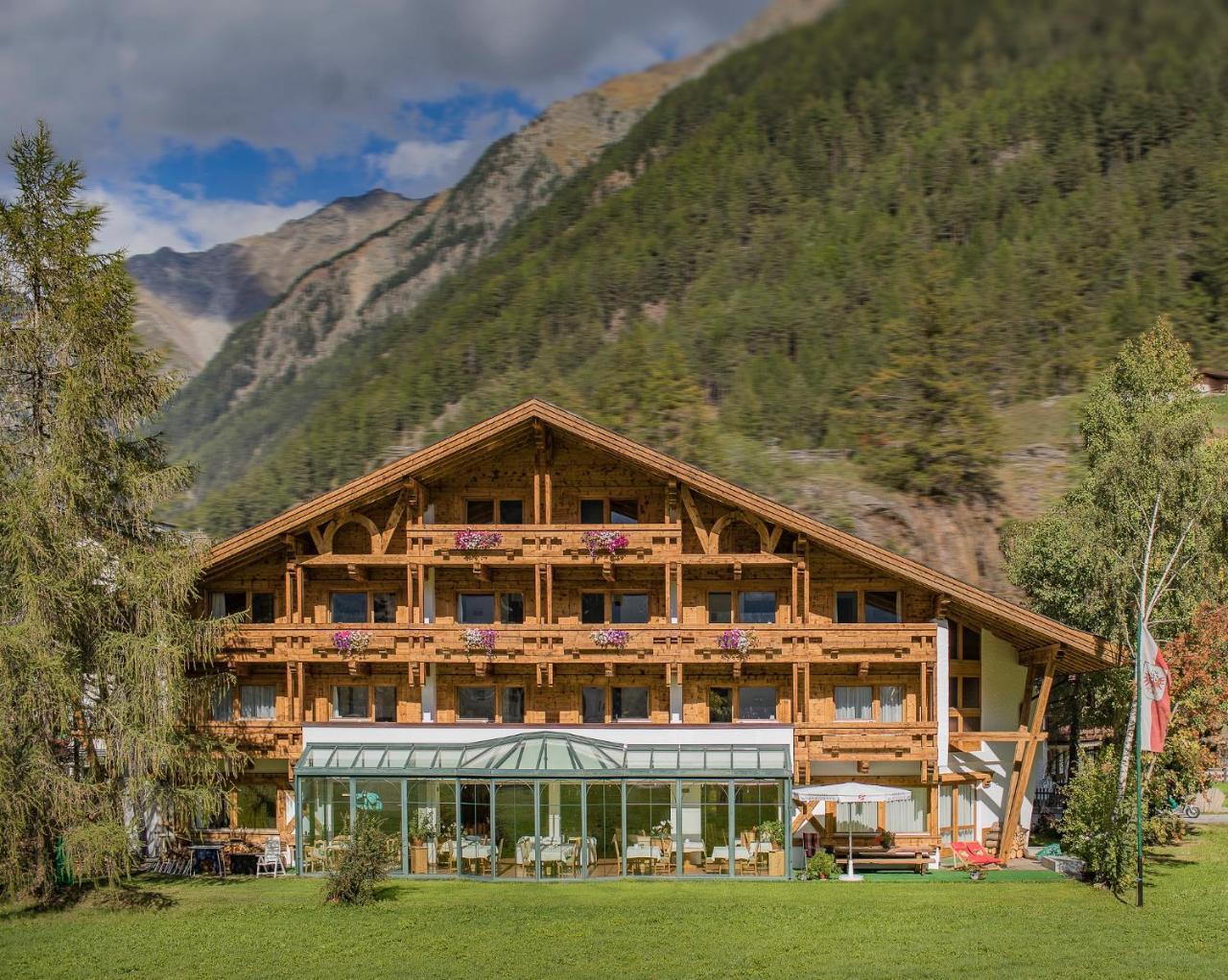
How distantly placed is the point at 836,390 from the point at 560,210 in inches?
1681

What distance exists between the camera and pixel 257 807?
105 feet

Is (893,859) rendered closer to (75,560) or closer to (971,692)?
(971,692)

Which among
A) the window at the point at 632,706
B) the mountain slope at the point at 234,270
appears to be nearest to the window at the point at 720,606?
the window at the point at 632,706

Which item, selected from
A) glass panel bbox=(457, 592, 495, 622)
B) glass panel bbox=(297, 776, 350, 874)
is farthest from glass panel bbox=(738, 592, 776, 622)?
glass panel bbox=(297, 776, 350, 874)

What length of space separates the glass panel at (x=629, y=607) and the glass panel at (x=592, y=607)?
23 cm

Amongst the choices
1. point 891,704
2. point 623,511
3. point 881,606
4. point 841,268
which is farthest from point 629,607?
point 841,268

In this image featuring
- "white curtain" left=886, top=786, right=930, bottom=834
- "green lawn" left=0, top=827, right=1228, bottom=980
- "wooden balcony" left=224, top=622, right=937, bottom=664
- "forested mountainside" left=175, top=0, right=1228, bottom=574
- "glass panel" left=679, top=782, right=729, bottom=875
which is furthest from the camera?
"forested mountainside" left=175, top=0, right=1228, bottom=574

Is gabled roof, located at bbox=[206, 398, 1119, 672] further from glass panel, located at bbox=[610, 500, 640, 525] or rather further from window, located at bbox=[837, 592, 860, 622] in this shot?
glass panel, located at bbox=[610, 500, 640, 525]

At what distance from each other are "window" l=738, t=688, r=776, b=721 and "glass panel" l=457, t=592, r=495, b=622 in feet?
20.6

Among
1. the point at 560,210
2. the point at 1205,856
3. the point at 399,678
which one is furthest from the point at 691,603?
the point at 560,210

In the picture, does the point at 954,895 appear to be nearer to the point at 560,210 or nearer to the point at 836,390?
the point at 836,390

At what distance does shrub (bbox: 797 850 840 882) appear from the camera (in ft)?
95.6

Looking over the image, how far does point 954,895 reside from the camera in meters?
26.7

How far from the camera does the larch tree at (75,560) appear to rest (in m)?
24.9
